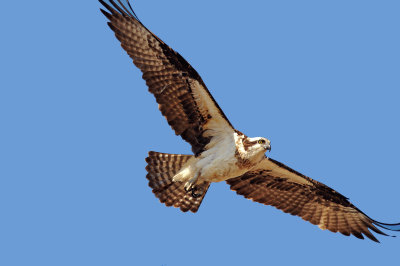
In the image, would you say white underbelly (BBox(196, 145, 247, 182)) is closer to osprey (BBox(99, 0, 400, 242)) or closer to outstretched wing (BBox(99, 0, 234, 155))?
osprey (BBox(99, 0, 400, 242))

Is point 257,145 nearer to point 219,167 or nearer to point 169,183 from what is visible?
point 219,167

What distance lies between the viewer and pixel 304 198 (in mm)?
12906

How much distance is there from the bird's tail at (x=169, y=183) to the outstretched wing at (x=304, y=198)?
0.86 metres

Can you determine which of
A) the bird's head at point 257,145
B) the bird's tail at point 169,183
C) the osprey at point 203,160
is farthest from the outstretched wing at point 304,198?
the bird's head at point 257,145

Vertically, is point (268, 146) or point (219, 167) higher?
point (268, 146)

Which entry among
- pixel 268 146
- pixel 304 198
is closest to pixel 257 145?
pixel 268 146

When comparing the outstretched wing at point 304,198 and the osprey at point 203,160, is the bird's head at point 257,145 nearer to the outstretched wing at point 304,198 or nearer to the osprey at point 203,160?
the osprey at point 203,160

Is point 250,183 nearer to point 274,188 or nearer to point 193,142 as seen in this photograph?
point 274,188

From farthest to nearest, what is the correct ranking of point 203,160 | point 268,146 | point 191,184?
1. point 191,184
2. point 203,160
3. point 268,146

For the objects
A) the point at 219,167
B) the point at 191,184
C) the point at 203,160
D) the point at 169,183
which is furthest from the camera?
the point at 169,183

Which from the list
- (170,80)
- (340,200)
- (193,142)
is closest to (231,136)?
(193,142)

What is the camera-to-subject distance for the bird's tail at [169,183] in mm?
12062

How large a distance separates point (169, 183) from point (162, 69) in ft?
6.86

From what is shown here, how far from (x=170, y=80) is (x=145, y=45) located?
689mm
